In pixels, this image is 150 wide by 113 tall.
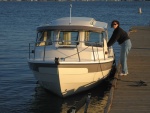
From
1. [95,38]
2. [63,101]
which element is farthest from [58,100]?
[95,38]

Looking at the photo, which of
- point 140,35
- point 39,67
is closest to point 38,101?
point 39,67

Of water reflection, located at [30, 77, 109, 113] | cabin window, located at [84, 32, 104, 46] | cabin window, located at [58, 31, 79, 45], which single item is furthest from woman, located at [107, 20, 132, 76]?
water reflection, located at [30, 77, 109, 113]

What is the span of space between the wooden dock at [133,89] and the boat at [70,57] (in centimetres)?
101

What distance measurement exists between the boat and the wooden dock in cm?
101

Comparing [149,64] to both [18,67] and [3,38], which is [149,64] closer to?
[18,67]

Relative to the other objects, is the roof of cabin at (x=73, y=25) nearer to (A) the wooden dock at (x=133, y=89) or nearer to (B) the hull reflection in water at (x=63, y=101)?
(A) the wooden dock at (x=133, y=89)

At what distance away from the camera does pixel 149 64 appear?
1706 centimetres

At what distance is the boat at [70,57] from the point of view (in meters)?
14.0

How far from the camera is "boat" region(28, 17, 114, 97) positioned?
1403cm

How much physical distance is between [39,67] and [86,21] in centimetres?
309

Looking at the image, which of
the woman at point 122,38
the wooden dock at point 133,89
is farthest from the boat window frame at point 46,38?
the wooden dock at point 133,89

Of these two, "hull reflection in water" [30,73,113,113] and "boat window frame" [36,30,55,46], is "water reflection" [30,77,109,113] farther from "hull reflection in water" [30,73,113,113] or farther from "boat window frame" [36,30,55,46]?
"boat window frame" [36,30,55,46]

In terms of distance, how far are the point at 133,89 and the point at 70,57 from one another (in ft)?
9.29

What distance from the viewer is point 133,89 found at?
13.0m
